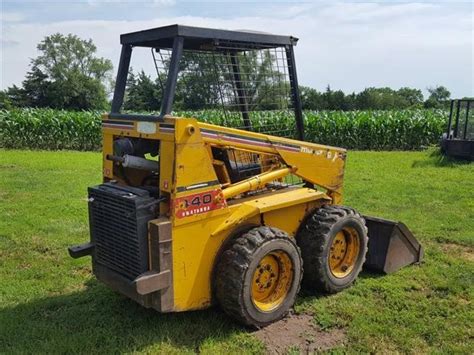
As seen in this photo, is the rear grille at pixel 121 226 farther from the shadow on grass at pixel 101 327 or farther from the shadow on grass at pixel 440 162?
the shadow on grass at pixel 440 162

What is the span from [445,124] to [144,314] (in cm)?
1674

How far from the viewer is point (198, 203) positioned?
383cm

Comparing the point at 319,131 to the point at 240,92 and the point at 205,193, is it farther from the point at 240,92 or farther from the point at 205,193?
the point at 205,193

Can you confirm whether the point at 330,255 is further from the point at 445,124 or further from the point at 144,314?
the point at 445,124

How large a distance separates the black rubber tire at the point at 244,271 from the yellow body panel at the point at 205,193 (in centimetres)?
13

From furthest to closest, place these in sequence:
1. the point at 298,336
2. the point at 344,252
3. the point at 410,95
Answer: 1. the point at 410,95
2. the point at 344,252
3. the point at 298,336

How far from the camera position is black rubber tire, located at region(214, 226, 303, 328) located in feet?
12.8

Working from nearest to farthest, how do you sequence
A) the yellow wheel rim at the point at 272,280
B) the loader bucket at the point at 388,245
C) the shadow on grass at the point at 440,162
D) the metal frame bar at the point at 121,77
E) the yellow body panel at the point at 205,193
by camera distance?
the yellow body panel at the point at 205,193, the yellow wheel rim at the point at 272,280, the metal frame bar at the point at 121,77, the loader bucket at the point at 388,245, the shadow on grass at the point at 440,162

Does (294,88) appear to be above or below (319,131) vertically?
above

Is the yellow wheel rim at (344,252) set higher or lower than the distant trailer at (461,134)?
lower

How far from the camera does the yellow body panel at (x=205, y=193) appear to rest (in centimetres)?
369

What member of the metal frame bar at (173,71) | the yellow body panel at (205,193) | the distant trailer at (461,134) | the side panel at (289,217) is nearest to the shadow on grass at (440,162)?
the distant trailer at (461,134)

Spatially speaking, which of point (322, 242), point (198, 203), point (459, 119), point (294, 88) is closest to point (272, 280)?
point (322, 242)

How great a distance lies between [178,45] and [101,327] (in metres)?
2.50
